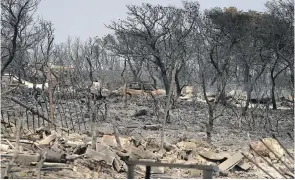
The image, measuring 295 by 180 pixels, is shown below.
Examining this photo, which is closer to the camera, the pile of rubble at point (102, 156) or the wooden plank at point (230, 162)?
the pile of rubble at point (102, 156)

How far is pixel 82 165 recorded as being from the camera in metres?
7.27

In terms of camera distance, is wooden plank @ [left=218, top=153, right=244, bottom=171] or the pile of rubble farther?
wooden plank @ [left=218, top=153, right=244, bottom=171]

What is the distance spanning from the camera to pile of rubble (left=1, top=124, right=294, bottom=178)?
658 centimetres

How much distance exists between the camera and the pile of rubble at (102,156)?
259 inches

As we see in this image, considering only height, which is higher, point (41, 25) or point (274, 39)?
point (41, 25)

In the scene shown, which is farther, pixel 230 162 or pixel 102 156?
pixel 230 162

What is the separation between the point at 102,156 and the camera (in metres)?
7.60

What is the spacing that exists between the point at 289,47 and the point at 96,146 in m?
17.3

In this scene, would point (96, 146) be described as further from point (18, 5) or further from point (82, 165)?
point (18, 5)

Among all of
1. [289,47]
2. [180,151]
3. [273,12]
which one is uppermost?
[273,12]

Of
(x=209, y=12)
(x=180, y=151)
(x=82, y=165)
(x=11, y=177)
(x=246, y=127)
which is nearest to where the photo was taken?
(x=11, y=177)

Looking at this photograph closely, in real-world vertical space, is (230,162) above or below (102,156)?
below

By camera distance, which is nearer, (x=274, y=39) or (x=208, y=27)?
(x=274, y=39)

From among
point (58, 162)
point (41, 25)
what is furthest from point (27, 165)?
point (41, 25)
